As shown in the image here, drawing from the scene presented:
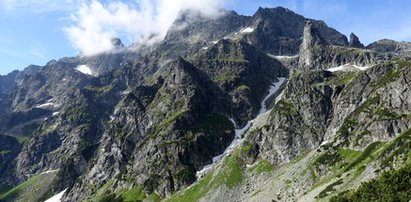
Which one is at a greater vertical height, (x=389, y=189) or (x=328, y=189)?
(x=389, y=189)

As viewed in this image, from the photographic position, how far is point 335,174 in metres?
200

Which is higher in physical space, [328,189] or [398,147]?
[398,147]

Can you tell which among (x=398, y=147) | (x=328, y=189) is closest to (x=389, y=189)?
(x=328, y=189)

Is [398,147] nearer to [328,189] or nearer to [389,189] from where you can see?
[328,189]

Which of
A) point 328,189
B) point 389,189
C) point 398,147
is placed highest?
point 389,189

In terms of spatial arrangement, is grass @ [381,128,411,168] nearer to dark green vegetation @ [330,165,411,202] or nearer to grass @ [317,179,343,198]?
grass @ [317,179,343,198]

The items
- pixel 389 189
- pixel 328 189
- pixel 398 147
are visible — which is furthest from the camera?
pixel 398 147

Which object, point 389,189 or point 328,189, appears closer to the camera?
point 389,189

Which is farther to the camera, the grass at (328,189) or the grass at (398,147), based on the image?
the grass at (328,189)

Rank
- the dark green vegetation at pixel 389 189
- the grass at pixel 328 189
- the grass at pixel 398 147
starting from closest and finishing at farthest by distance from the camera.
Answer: the dark green vegetation at pixel 389 189 → the grass at pixel 398 147 → the grass at pixel 328 189

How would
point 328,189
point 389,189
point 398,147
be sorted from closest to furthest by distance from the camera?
point 389,189 < point 328,189 < point 398,147

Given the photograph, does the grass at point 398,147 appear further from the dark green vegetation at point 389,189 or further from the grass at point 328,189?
the dark green vegetation at point 389,189

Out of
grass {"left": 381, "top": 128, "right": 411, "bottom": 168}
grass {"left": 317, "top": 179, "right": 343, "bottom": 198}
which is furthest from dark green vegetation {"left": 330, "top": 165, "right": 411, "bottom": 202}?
grass {"left": 381, "top": 128, "right": 411, "bottom": 168}

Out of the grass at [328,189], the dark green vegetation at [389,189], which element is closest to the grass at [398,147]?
the grass at [328,189]
